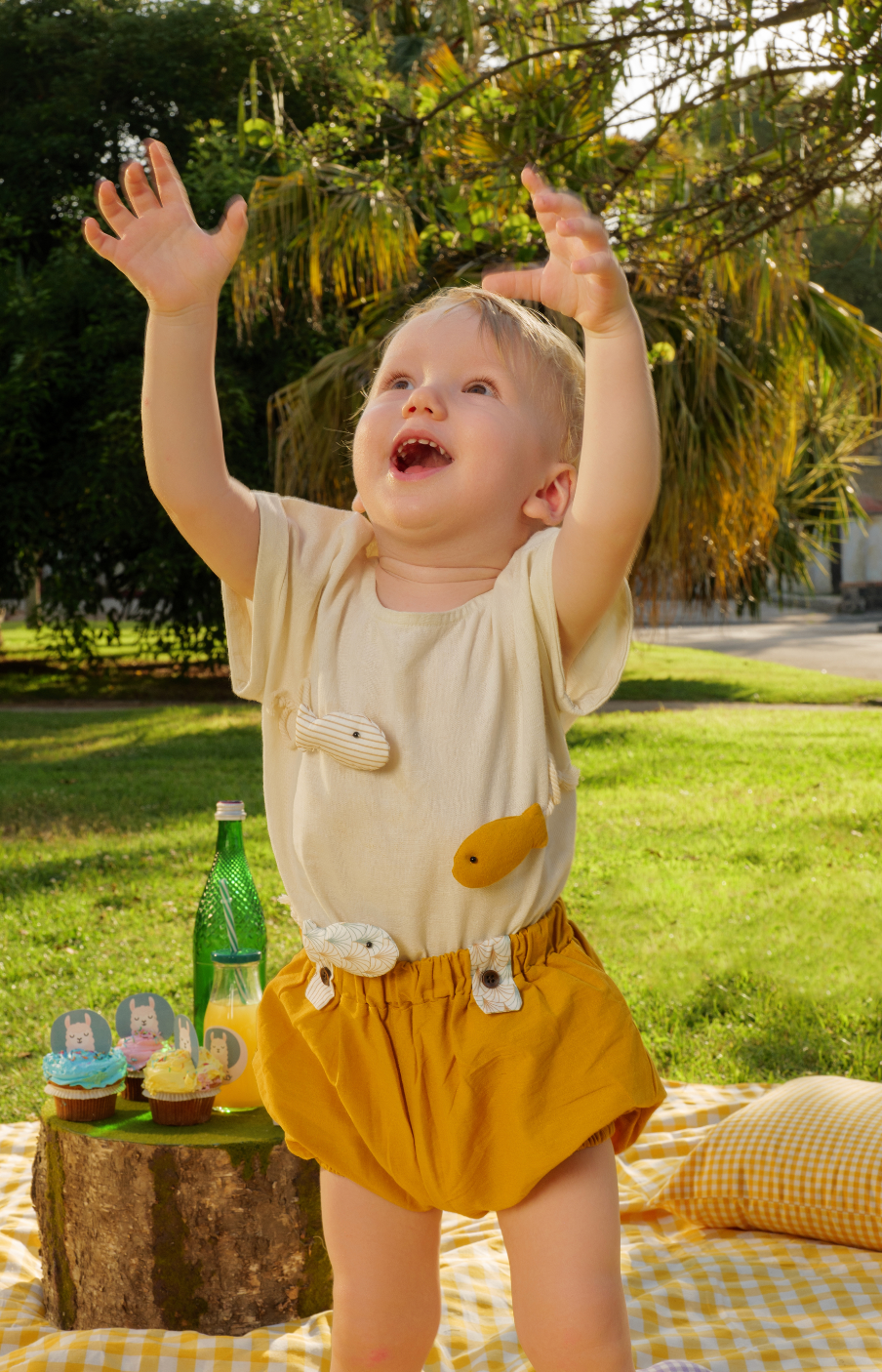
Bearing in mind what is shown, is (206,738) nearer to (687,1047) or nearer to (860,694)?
(687,1047)

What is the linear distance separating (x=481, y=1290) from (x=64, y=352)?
968cm

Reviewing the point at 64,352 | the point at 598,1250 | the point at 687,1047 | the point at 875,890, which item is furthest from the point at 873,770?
the point at 64,352

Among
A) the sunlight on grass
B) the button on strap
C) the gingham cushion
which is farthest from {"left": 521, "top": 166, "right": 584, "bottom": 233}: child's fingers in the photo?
the sunlight on grass

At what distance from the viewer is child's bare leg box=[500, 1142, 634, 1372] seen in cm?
139

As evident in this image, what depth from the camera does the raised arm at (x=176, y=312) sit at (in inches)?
54.3

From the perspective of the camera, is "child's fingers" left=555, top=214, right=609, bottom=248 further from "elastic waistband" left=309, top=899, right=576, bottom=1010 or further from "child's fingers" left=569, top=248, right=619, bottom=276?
"elastic waistband" left=309, top=899, right=576, bottom=1010

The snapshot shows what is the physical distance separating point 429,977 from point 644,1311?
4.20 feet

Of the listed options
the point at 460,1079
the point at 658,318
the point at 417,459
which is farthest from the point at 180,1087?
the point at 658,318

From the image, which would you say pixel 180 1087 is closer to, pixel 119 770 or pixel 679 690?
pixel 119 770

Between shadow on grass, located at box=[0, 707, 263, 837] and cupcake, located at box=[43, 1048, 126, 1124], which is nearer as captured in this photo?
cupcake, located at box=[43, 1048, 126, 1124]

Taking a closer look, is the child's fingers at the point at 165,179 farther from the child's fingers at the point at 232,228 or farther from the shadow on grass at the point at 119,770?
the shadow on grass at the point at 119,770

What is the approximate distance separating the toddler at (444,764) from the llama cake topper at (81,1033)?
0.82m

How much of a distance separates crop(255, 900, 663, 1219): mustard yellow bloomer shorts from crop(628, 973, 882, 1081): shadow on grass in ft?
7.06

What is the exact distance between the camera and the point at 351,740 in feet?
4.87
